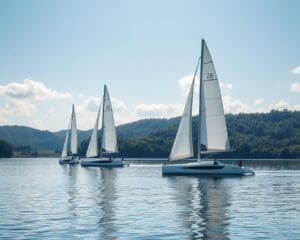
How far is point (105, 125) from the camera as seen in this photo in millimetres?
98688

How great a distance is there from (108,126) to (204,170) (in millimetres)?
37994

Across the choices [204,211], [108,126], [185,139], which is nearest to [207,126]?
[185,139]

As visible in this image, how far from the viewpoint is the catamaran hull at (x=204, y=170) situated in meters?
64.1

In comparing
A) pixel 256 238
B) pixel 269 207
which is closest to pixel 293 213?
pixel 269 207

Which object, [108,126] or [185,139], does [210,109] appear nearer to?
[185,139]

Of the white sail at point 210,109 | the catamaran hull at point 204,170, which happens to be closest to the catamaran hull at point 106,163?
the catamaran hull at point 204,170

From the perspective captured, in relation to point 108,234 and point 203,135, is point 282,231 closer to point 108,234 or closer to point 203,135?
point 108,234

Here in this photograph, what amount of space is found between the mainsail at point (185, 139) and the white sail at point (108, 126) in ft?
105

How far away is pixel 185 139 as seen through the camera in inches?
2655

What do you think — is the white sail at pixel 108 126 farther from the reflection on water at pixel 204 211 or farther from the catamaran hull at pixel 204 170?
the reflection on water at pixel 204 211

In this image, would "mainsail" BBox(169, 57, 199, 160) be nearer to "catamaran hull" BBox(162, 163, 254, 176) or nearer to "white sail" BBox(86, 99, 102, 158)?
"catamaran hull" BBox(162, 163, 254, 176)

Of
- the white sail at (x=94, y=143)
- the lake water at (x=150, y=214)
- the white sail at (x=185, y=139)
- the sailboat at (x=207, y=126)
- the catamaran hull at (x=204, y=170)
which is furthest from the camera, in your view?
the white sail at (x=94, y=143)

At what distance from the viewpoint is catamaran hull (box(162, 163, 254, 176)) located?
64062 millimetres

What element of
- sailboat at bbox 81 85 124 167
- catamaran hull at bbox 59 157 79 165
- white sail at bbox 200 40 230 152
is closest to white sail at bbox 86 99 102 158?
sailboat at bbox 81 85 124 167
